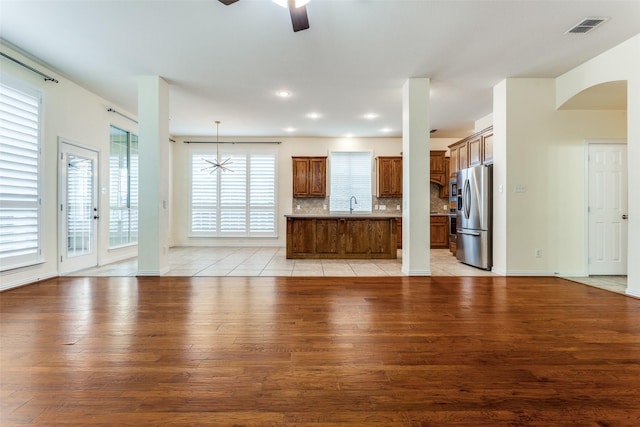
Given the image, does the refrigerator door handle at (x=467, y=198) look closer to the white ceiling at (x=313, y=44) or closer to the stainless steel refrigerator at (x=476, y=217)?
the stainless steel refrigerator at (x=476, y=217)

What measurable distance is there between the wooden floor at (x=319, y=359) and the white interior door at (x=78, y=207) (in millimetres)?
1449

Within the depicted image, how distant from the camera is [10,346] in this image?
2.24 meters

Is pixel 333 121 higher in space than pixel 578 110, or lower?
higher

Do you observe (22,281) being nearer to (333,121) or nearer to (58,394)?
(58,394)

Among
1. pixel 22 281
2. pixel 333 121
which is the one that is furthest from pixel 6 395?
pixel 333 121

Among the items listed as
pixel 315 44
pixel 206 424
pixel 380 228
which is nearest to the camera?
pixel 206 424

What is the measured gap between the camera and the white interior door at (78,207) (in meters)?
4.82

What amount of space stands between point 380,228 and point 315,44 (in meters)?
3.85

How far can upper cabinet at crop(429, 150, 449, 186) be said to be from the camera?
321 inches

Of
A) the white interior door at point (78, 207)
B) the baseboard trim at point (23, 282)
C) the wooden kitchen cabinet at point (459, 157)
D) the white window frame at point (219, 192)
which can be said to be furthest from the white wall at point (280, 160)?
the baseboard trim at point (23, 282)

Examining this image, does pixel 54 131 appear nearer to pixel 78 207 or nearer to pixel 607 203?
pixel 78 207

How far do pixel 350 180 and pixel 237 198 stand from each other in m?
3.20

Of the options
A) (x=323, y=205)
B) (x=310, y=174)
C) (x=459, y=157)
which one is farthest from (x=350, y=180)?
(x=459, y=157)

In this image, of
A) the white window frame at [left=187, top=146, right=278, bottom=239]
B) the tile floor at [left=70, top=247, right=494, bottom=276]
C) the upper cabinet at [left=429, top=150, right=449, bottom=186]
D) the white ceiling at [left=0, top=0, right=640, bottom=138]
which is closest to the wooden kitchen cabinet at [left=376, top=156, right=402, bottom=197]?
the upper cabinet at [left=429, top=150, right=449, bottom=186]
